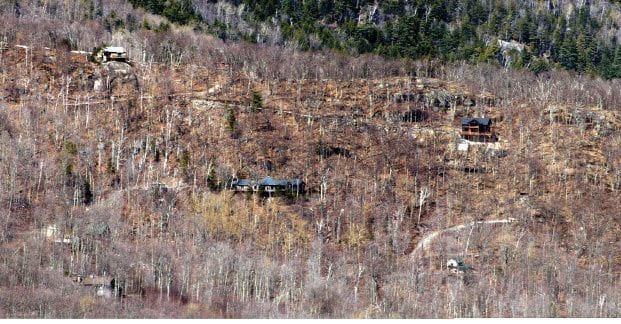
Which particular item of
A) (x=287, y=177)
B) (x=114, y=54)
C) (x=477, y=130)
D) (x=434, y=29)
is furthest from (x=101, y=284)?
(x=434, y=29)

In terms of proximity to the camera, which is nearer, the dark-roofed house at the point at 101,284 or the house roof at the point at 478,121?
the dark-roofed house at the point at 101,284

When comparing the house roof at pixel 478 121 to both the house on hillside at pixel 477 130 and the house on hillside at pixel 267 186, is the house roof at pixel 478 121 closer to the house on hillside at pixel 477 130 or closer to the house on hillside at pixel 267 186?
the house on hillside at pixel 477 130

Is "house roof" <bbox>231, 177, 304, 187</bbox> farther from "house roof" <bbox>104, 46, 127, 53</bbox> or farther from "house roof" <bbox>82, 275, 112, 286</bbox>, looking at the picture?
"house roof" <bbox>104, 46, 127, 53</bbox>

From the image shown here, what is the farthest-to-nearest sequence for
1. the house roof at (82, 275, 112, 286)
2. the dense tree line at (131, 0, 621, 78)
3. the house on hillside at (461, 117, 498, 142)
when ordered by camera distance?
the dense tree line at (131, 0, 621, 78) → the house on hillside at (461, 117, 498, 142) → the house roof at (82, 275, 112, 286)

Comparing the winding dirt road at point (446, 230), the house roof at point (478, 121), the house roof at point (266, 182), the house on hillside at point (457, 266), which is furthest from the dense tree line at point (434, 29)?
the house on hillside at point (457, 266)

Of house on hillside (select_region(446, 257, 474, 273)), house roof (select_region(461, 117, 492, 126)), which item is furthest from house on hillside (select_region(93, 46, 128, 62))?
house on hillside (select_region(446, 257, 474, 273))

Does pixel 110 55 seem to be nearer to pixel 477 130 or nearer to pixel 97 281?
pixel 477 130

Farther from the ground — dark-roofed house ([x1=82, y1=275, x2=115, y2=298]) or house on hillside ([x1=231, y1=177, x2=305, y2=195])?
house on hillside ([x1=231, y1=177, x2=305, y2=195])
